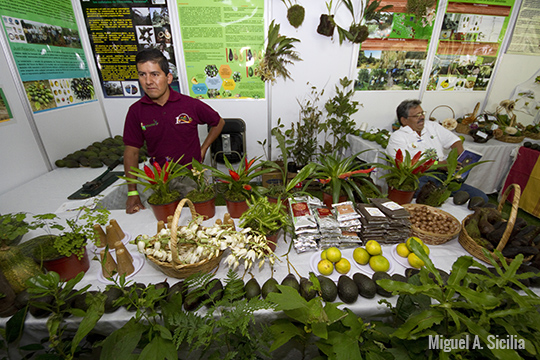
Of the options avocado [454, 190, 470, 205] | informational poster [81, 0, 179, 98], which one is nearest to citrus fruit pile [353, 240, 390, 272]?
avocado [454, 190, 470, 205]

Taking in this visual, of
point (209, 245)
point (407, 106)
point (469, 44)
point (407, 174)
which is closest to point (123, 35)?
point (209, 245)

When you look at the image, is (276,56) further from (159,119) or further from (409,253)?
(409,253)

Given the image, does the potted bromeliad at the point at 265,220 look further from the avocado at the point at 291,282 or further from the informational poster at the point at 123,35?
the informational poster at the point at 123,35

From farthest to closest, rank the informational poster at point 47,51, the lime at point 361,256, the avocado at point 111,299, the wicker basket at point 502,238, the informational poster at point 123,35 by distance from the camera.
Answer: the informational poster at point 123,35, the informational poster at point 47,51, the lime at point 361,256, the wicker basket at point 502,238, the avocado at point 111,299

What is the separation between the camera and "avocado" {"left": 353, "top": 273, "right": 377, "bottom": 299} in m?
0.97

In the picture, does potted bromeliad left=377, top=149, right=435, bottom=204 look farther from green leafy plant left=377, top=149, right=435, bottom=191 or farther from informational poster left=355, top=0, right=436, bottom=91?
informational poster left=355, top=0, right=436, bottom=91

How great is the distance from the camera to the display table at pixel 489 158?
2.95 meters

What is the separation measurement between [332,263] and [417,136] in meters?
1.93

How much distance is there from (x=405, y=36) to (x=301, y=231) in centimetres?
341

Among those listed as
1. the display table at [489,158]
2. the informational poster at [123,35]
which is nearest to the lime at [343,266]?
the display table at [489,158]

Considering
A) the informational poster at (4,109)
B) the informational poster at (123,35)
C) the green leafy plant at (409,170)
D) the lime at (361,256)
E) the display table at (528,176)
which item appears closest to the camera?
the lime at (361,256)

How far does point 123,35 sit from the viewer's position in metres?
2.93

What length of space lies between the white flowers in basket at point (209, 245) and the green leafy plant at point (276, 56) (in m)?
2.62

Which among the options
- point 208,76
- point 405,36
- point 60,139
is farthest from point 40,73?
point 405,36
